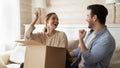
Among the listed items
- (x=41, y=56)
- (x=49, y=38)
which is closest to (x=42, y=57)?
(x=41, y=56)

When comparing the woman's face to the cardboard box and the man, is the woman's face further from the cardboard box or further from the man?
the cardboard box

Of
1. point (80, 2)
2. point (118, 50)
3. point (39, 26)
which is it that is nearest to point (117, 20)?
point (80, 2)

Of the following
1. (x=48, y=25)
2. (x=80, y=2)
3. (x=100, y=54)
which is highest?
(x=80, y=2)

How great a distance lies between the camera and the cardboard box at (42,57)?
164 cm

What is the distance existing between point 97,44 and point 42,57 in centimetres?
58

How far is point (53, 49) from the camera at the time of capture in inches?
67.3

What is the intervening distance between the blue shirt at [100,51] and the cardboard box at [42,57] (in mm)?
280

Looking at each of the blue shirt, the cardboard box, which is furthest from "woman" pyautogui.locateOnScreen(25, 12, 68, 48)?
the cardboard box

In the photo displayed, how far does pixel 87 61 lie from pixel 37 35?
767mm

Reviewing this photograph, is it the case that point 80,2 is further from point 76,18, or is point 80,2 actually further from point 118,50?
point 118,50

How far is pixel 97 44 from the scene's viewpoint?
1933mm

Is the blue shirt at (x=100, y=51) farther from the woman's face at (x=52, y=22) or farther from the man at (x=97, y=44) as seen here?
the woman's face at (x=52, y=22)

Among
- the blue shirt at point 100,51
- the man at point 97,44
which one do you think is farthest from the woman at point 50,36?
the blue shirt at point 100,51

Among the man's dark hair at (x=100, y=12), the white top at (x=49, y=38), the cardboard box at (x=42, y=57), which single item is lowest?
the cardboard box at (x=42, y=57)
